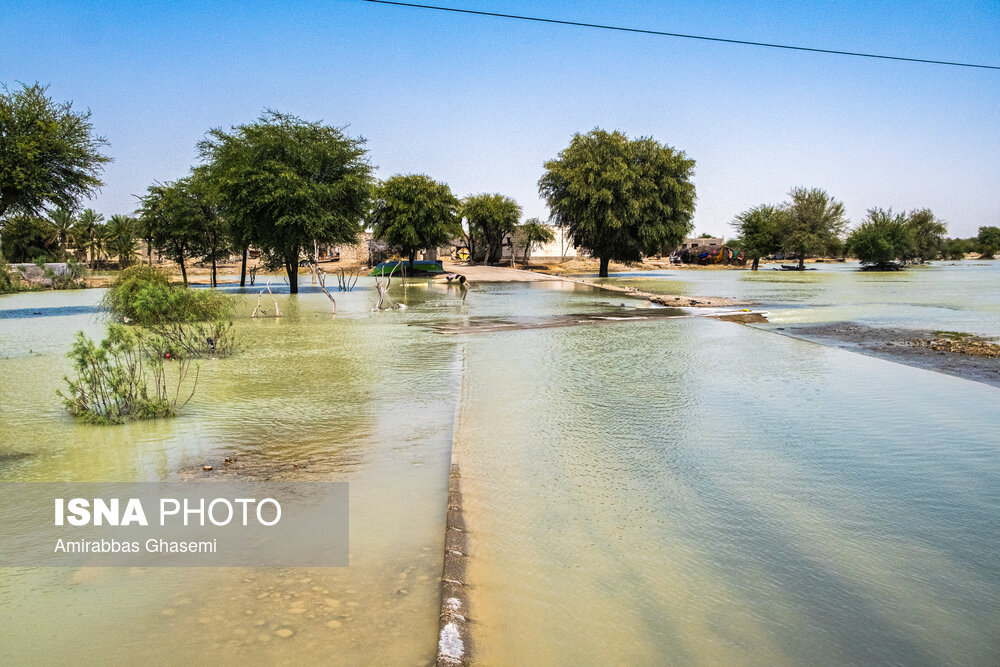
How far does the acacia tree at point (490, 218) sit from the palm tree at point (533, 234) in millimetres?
1800

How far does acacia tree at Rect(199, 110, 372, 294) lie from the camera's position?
2800cm

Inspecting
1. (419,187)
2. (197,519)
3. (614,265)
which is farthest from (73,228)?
(197,519)

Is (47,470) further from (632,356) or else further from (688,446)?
(632,356)

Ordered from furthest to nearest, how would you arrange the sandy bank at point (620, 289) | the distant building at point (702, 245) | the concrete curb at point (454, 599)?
the distant building at point (702, 245) → the sandy bank at point (620, 289) → the concrete curb at point (454, 599)

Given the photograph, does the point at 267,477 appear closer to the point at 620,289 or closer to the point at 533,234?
the point at 620,289

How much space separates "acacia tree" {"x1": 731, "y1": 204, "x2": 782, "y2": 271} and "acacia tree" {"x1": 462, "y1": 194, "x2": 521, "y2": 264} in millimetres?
26063

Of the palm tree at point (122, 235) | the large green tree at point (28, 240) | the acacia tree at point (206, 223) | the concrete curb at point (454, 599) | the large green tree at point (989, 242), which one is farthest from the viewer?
the large green tree at point (989, 242)

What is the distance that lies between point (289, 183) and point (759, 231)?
57782 mm

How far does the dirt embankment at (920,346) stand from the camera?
39.1 ft

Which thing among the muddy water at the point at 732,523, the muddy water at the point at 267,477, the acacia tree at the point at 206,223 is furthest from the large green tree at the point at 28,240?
the muddy water at the point at 732,523

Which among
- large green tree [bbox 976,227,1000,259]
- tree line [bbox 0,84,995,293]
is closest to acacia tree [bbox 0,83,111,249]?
tree line [bbox 0,84,995,293]

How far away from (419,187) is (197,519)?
4638 cm

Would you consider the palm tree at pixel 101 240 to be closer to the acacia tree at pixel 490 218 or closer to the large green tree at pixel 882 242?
the acacia tree at pixel 490 218

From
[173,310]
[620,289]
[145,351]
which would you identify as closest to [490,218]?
[620,289]
